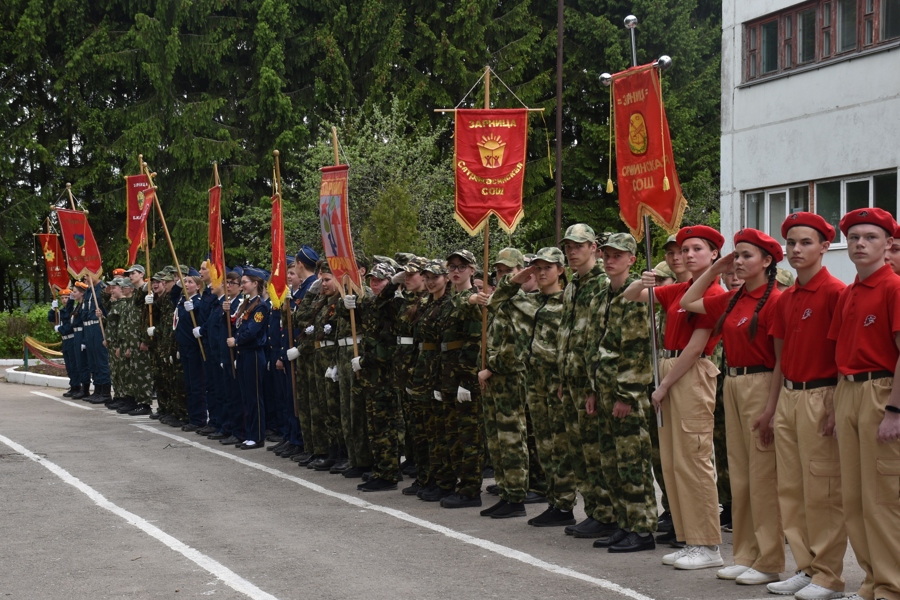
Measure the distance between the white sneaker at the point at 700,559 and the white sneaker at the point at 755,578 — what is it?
384 mm

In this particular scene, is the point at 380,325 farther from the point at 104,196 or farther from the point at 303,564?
the point at 104,196

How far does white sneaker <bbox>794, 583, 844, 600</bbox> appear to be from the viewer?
6.41 metres

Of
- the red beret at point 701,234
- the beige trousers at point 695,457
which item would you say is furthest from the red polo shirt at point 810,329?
the red beret at point 701,234

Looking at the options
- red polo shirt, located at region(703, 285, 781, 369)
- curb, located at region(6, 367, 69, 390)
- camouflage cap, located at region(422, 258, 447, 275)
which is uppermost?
camouflage cap, located at region(422, 258, 447, 275)

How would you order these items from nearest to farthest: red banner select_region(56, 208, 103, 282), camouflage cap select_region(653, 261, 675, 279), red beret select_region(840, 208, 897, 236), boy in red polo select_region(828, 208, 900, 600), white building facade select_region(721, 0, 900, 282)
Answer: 1. boy in red polo select_region(828, 208, 900, 600)
2. red beret select_region(840, 208, 897, 236)
3. camouflage cap select_region(653, 261, 675, 279)
4. red banner select_region(56, 208, 103, 282)
5. white building facade select_region(721, 0, 900, 282)

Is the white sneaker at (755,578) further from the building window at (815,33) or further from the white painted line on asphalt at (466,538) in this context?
the building window at (815,33)

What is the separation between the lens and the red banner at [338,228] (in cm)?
1150

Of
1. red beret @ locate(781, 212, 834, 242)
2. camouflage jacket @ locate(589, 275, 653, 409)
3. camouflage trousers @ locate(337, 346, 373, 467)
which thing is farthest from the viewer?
camouflage trousers @ locate(337, 346, 373, 467)

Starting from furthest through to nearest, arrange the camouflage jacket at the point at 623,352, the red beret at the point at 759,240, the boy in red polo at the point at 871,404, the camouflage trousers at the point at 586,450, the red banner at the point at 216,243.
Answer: the red banner at the point at 216,243
the camouflage trousers at the point at 586,450
the camouflage jacket at the point at 623,352
the red beret at the point at 759,240
the boy in red polo at the point at 871,404

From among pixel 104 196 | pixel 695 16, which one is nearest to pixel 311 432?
pixel 104 196

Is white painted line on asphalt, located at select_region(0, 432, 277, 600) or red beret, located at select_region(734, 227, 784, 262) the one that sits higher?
red beret, located at select_region(734, 227, 784, 262)

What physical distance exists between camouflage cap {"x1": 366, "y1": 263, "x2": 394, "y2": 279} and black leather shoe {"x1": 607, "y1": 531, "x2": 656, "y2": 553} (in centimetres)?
391

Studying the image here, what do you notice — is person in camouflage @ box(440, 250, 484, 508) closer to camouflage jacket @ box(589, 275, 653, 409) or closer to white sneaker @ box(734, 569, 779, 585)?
camouflage jacket @ box(589, 275, 653, 409)

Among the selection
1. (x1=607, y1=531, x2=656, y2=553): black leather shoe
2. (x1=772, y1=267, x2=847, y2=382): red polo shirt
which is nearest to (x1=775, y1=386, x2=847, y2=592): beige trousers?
(x1=772, y1=267, x2=847, y2=382): red polo shirt
